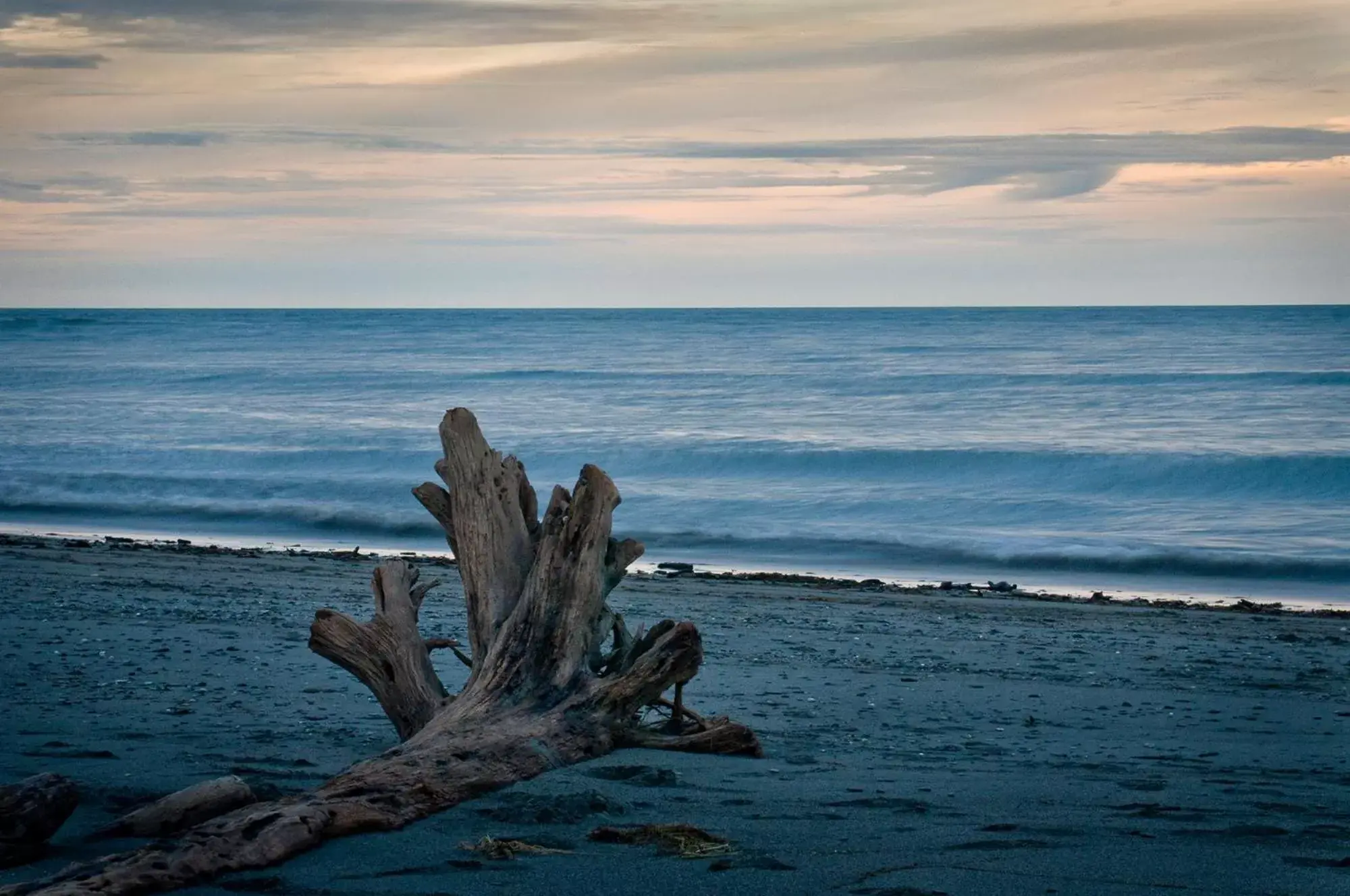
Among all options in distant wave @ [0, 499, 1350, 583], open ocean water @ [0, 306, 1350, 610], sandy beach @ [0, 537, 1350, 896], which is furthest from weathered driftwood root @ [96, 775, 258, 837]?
distant wave @ [0, 499, 1350, 583]

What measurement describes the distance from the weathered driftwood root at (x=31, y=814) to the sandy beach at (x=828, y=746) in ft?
0.27

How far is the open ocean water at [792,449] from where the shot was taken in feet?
55.3

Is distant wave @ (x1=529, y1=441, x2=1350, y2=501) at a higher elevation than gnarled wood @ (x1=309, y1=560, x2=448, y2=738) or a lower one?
higher

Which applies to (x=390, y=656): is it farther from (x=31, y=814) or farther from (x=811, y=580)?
(x=811, y=580)

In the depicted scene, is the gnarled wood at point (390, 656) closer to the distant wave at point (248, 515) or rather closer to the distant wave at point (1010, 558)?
the distant wave at point (1010, 558)

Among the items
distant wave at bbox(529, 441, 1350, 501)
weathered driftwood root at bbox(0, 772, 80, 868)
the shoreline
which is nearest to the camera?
weathered driftwood root at bbox(0, 772, 80, 868)

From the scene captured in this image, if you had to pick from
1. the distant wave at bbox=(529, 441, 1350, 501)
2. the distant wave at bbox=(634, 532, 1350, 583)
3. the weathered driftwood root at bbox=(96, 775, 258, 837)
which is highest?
the distant wave at bbox=(529, 441, 1350, 501)

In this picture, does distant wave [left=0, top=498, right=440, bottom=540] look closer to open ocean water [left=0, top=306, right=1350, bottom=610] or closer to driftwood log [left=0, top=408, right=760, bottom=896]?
open ocean water [left=0, top=306, right=1350, bottom=610]

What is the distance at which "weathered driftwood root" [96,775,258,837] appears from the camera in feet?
13.3

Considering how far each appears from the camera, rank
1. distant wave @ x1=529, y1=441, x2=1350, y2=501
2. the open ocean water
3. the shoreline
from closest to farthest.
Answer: the shoreline
the open ocean water
distant wave @ x1=529, y1=441, x2=1350, y2=501

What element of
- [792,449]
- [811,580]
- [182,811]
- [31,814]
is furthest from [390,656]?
[792,449]

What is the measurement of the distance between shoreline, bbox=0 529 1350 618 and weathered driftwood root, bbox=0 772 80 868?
8.08 m

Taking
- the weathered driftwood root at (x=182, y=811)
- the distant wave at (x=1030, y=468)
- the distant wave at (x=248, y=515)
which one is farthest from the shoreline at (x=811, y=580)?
the distant wave at (x=1030, y=468)

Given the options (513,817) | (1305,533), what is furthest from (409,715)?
(1305,533)
